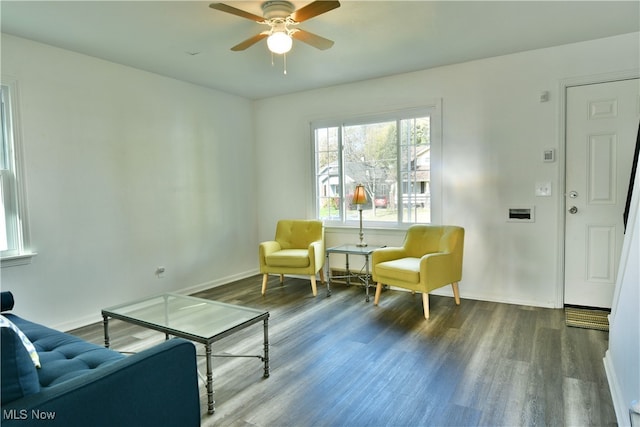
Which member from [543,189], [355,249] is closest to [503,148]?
[543,189]

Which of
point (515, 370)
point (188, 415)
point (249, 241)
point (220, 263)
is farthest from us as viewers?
point (249, 241)

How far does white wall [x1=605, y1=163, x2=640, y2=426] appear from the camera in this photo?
5.77 ft

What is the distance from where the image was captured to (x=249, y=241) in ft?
17.7

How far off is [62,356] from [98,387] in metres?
0.69

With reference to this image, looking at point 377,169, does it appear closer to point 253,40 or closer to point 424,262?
point 424,262

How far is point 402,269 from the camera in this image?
3594 mm

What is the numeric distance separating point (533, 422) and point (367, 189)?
313cm

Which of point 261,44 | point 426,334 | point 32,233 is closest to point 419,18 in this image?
point 261,44

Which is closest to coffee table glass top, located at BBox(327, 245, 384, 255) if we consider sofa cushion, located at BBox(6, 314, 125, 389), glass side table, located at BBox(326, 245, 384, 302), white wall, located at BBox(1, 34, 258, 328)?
glass side table, located at BBox(326, 245, 384, 302)

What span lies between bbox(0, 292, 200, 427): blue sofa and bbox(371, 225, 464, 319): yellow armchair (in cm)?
237

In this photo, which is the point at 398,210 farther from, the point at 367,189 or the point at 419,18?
the point at 419,18

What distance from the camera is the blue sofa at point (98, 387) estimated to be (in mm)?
1130

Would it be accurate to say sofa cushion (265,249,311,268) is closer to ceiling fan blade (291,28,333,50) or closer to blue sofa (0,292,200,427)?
ceiling fan blade (291,28,333,50)

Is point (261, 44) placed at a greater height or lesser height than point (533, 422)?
greater
